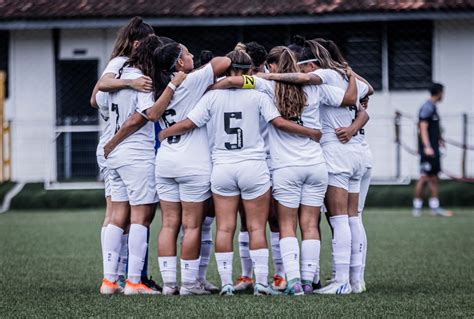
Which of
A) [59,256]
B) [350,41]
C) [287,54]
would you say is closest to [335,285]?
[287,54]

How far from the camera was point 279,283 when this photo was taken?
352 inches

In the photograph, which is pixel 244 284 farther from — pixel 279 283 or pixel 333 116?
pixel 333 116

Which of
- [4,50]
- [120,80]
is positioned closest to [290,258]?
[120,80]

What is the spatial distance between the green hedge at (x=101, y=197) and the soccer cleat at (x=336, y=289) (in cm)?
1225

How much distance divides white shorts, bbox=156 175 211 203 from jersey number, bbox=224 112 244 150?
0.31 meters

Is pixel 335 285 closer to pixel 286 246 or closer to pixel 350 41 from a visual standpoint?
pixel 286 246

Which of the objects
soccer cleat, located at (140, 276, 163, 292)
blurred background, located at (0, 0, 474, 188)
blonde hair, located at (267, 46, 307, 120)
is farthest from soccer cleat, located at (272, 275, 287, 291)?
blurred background, located at (0, 0, 474, 188)

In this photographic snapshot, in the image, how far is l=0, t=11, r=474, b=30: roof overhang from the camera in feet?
73.2

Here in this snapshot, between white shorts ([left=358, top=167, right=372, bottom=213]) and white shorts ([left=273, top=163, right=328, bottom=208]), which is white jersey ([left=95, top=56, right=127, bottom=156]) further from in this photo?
white shorts ([left=358, top=167, right=372, bottom=213])

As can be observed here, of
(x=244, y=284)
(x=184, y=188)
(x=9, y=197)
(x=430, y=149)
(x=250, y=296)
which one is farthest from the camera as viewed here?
(x=9, y=197)

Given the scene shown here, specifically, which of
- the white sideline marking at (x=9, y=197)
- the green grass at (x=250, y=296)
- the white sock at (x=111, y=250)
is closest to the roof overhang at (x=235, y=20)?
the white sideline marking at (x=9, y=197)

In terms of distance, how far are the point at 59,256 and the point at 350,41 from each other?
12.5 meters

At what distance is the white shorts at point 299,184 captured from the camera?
8.51 m

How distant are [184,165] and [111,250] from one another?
3.26 feet
